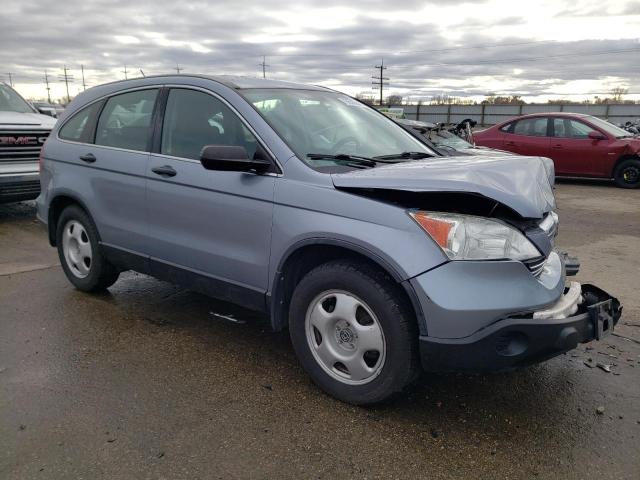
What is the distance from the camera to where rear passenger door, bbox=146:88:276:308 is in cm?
338

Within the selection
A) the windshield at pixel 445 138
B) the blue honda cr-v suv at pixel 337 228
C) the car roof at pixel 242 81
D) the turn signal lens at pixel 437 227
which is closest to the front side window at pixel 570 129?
the windshield at pixel 445 138

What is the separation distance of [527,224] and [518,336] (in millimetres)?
592

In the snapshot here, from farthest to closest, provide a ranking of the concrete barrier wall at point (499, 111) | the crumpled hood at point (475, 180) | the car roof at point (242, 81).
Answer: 1. the concrete barrier wall at point (499, 111)
2. the car roof at point (242, 81)
3. the crumpled hood at point (475, 180)

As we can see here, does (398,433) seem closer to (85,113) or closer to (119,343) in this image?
(119,343)

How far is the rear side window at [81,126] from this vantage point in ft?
15.4

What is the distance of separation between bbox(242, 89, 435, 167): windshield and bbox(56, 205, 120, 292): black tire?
192 centimetres

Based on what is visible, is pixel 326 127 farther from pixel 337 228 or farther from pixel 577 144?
pixel 577 144

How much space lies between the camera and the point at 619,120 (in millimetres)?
42438

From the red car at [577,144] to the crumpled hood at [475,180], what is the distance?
9.66 metres

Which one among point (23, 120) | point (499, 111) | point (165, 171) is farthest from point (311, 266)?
point (499, 111)

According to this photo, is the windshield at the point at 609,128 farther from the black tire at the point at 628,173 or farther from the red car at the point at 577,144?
the black tire at the point at 628,173

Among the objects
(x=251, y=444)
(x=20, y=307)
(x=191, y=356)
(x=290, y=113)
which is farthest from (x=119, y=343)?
(x=290, y=113)

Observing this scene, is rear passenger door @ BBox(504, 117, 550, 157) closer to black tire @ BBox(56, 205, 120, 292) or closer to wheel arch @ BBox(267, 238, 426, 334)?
black tire @ BBox(56, 205, 120, 292)

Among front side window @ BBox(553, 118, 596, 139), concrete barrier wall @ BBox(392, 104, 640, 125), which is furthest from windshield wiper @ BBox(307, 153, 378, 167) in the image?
concrete barrier wall @ BBox(392, 104, 640, 125)
